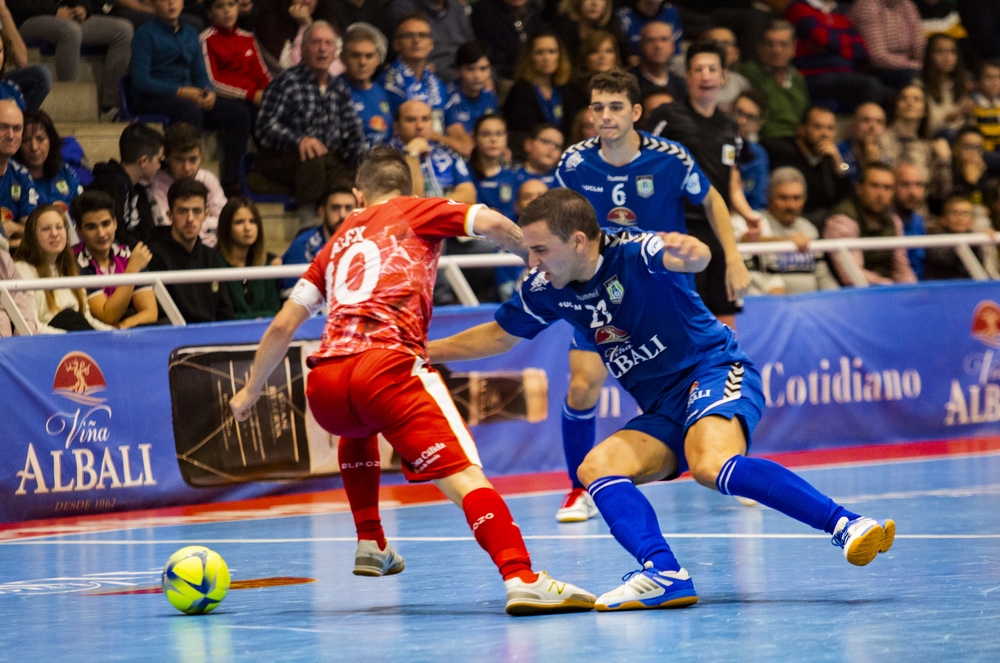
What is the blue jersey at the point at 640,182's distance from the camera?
25.5 feet

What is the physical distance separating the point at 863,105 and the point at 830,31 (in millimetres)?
1755

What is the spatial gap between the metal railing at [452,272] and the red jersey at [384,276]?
3577 millimetres

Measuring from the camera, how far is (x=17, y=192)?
973cm

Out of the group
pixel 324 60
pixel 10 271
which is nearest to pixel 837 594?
pixel 10 271

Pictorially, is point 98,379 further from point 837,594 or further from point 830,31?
point 830,31

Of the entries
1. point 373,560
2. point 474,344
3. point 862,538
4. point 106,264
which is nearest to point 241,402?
point 373,560

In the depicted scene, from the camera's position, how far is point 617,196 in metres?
7.79

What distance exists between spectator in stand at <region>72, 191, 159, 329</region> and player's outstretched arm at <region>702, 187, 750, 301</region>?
3772 millimetres

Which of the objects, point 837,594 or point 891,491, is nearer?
point 837,594

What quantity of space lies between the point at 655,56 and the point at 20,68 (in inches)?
233

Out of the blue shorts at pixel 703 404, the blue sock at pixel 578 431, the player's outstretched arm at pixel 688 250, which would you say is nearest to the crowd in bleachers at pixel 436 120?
the blue sock at pixel 578 431

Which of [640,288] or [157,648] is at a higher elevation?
[640,288]

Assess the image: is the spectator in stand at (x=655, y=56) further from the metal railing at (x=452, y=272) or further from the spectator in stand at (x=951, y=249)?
the spectator in stand at (x=951, y=249)

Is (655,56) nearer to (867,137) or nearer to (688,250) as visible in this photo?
(867,137)
